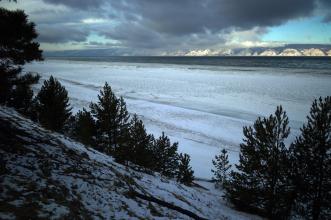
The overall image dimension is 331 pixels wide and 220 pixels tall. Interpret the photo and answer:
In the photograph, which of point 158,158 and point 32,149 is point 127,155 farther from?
point 32,149

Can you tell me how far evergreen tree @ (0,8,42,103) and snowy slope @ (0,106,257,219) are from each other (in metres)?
2.23

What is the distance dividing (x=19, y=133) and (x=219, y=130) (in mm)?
29922

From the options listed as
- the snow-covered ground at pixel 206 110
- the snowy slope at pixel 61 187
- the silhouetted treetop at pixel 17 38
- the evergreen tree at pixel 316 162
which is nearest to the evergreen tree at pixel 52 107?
the snow-covered ground at pixel 206 110

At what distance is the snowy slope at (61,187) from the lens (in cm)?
693

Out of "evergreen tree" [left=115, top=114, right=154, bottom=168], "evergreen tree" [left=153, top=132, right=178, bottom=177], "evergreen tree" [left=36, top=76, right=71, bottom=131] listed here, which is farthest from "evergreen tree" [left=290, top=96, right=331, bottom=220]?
"evergreen tree" [left=36, top=76, right=71, bottom=131]

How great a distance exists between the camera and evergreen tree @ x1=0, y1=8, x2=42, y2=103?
7828 millimetres

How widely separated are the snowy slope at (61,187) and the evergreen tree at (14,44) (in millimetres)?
2234

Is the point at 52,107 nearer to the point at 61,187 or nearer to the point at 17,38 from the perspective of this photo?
the point at 17,38

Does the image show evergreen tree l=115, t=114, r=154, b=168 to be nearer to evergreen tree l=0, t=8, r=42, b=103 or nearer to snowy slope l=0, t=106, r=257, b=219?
snowy slope l=0, t=106, r=257, b=219

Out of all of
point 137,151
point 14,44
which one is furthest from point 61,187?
point 137,151

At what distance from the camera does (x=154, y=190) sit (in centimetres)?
1199

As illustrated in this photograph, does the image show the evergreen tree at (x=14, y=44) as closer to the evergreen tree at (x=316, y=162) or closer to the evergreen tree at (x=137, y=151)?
the evergreen tree at (x=137, y=151)

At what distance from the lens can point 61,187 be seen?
817cm

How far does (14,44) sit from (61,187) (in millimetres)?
4657
